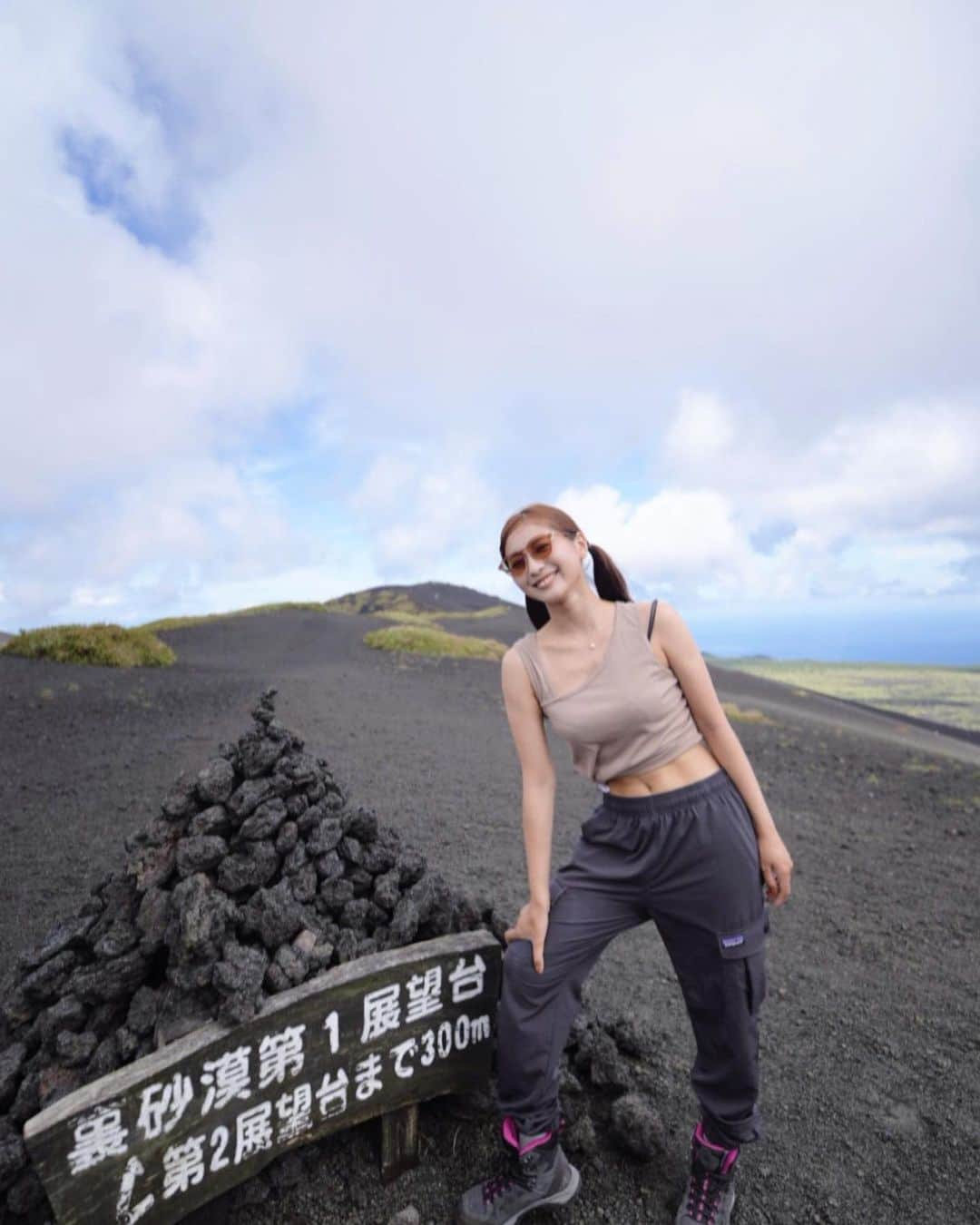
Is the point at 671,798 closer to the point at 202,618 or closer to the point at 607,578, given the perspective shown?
the point at 607,578

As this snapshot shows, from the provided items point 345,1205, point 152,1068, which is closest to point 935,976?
point 345,1205

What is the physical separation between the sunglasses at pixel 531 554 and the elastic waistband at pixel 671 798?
3.00 feet

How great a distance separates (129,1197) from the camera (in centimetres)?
238

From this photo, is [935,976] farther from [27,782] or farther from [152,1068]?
[27,782]

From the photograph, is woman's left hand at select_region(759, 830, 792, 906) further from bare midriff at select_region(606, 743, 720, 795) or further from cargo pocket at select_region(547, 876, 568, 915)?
cargo pocket at select_region(547, 876, 568, 915)

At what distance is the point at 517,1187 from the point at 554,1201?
0.61ft

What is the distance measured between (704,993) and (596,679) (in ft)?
4.00

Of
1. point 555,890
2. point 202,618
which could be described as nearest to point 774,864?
point 555,890

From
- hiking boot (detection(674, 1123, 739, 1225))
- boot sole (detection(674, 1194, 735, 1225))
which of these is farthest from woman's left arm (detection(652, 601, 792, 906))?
boot sole (detection(674, 1194, 735, 1225))

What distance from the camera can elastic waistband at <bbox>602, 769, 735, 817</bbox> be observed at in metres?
2.50

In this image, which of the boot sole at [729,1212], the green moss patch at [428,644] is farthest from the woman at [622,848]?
the green moss patch at [428,644]

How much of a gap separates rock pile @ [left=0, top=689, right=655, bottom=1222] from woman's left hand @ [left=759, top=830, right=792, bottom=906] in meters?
1.34

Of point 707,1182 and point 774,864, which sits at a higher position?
point 774,864

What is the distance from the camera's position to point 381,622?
31359 mm
